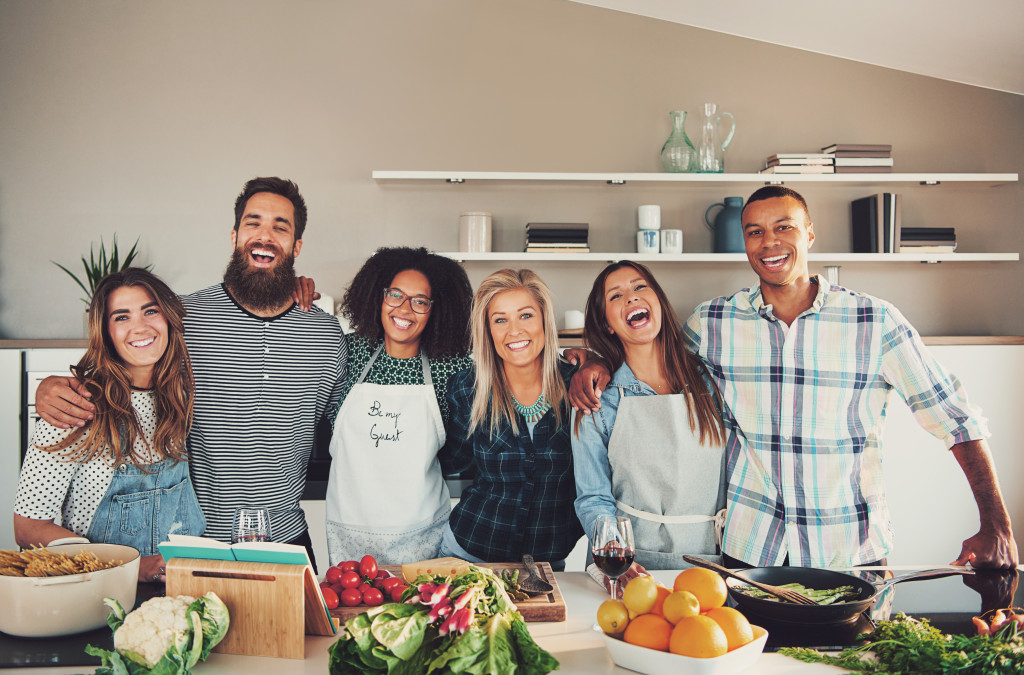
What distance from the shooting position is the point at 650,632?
1162 mm

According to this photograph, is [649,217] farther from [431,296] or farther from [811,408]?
[811,408]

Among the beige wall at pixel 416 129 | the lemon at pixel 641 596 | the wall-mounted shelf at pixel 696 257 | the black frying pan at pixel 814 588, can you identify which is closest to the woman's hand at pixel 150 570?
the lemon at pixel 641 596

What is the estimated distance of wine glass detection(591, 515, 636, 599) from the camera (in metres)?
1.37

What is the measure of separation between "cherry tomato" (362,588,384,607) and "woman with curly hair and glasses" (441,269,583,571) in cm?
60

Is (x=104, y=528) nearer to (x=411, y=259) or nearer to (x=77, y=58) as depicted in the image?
(x=411, y=259)

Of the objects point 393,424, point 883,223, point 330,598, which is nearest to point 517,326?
point 393,424

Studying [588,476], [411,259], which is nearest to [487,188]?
[411,259]

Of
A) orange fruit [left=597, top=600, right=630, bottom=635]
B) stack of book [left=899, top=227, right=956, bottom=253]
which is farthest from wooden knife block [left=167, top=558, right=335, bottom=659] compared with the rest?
stack of book [left=899, top=227, right=956, bottom=253]

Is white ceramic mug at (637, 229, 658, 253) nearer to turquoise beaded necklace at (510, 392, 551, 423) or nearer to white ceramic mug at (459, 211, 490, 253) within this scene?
white ceramic mug at (459, 211, 490, 253)

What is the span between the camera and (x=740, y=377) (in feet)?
6.94

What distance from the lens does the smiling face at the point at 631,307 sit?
80.1 inches

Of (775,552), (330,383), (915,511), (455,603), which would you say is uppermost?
(330,383)

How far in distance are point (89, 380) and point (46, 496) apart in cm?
28

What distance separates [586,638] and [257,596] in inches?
22.9
